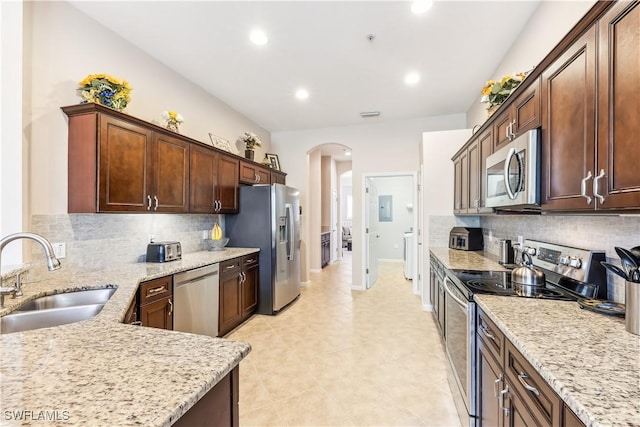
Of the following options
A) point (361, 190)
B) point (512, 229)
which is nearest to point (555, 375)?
point (512, 229)

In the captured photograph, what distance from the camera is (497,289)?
5.75 feet

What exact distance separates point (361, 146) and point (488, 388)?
4302 millimetres

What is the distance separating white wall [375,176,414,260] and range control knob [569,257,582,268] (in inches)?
254

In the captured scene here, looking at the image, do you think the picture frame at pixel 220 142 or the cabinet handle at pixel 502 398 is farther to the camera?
the picture frame at pixel 220 142

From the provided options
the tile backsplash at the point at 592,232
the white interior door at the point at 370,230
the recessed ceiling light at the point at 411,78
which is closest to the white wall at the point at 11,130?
the recessed ceiling light at the point at 411,78

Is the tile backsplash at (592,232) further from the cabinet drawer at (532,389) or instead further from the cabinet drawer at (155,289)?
the cabinet drawer at (155,289)

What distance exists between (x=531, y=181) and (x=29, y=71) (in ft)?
11.1

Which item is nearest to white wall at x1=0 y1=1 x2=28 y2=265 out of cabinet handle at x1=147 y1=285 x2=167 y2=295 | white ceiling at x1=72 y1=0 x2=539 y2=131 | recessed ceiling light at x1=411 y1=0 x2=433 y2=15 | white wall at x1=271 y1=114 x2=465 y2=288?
white ceiling at x1=72 y1=0 x2=539 y2=131

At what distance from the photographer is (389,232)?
327 inches

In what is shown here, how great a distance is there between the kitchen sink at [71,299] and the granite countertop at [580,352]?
232cm

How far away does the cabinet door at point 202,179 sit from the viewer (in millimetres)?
3158

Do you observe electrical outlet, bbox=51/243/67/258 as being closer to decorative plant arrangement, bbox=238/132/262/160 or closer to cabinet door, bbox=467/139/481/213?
decorative plant arrangement, bbox=238/132/262/160

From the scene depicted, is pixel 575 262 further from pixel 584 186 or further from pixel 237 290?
pixel 237 290

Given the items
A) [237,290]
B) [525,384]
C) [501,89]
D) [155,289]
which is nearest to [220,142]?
[237,290]
